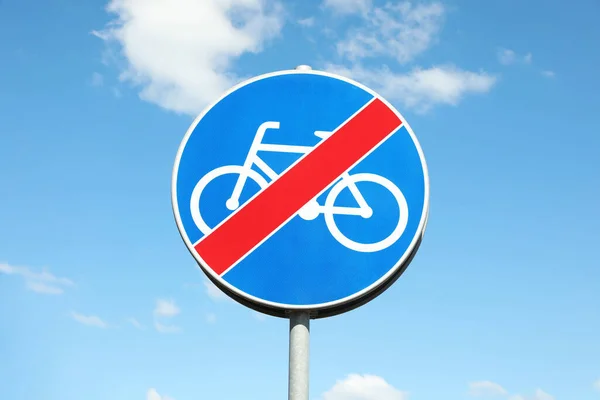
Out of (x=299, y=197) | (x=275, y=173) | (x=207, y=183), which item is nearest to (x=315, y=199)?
(x=299, y=197)

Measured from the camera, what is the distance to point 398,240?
129 inches

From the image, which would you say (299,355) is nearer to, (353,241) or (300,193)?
(353,241)

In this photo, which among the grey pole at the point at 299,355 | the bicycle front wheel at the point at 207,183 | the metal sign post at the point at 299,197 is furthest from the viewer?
the bicycle front wheel at the point at 207,183

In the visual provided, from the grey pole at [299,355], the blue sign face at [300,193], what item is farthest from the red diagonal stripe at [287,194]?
the grey pole at [299,355]

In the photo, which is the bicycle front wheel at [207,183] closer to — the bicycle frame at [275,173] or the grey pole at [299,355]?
the bicycle frame at [275,173]

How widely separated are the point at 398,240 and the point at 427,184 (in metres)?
0.33

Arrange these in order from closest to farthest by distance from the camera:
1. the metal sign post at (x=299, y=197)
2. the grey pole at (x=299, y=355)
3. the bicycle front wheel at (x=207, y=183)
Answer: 1. the grey pole at (x=299, y=355)
2. the metal sign post at (x=299, y=197)
3. the bicycle front wheel at (x=207, y=183)

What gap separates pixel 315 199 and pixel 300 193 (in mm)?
76

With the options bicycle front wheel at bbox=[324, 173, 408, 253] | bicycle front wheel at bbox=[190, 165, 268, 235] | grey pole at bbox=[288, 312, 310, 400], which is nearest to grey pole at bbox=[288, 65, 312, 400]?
grey pole at bbox=[288, 312, 310, 400]

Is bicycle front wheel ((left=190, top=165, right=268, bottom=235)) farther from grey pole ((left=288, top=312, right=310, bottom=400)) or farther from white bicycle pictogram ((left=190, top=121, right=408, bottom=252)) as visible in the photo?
grey pole ((left=288, top=312, right=310, bottom=400))

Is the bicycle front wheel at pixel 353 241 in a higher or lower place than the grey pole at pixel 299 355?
higher

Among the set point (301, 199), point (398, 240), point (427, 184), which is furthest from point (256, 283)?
point (427, 184)

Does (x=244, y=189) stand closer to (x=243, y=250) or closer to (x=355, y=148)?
(x=243, y=250)

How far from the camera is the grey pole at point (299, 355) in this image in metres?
3.01
